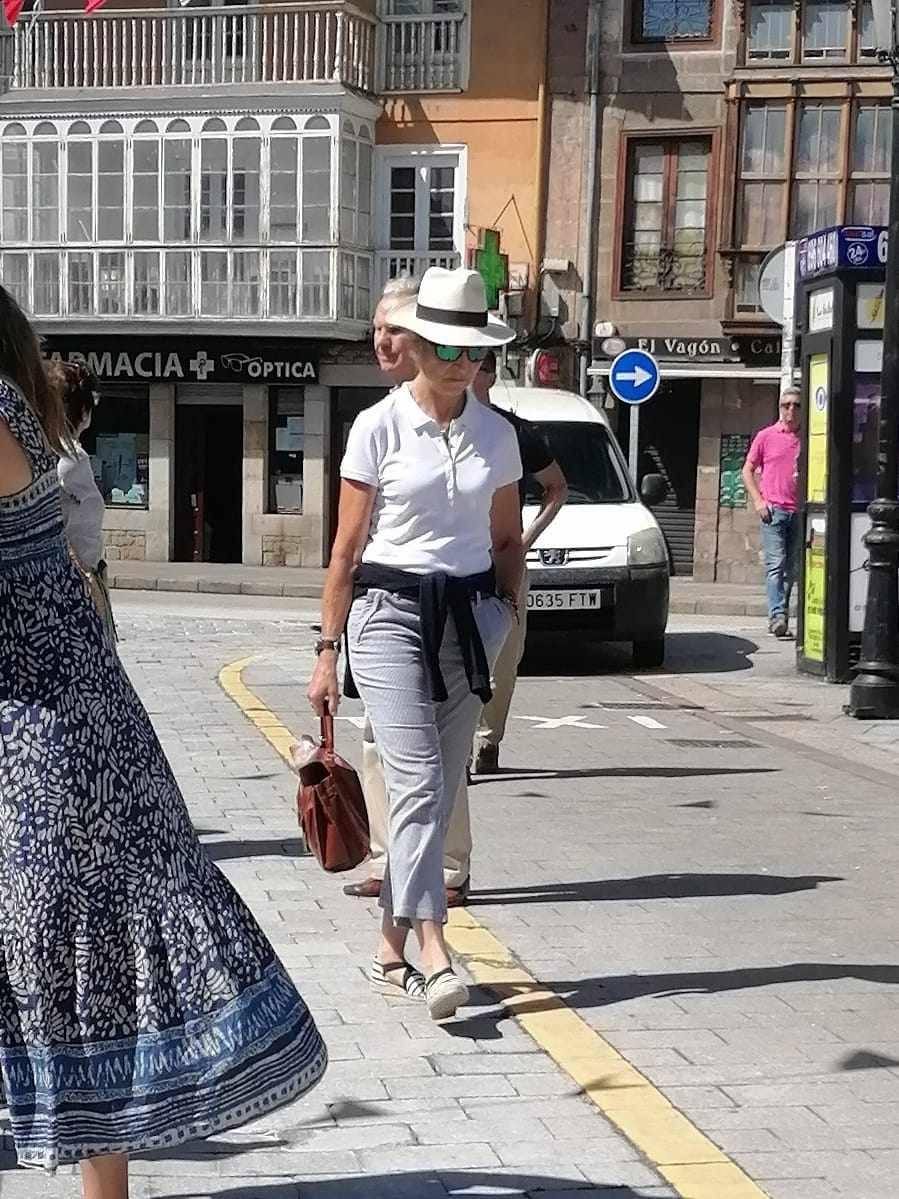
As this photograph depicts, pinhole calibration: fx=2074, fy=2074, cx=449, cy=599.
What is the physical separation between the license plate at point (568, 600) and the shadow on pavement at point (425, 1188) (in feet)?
34.5

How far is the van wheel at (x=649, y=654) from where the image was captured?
1541 centimetres

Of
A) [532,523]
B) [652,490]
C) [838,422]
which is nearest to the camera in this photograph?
[532,523]

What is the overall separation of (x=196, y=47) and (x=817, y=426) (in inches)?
848

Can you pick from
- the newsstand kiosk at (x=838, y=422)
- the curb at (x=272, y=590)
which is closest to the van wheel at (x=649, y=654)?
the newsstand kiosk at (x=838, y=422)

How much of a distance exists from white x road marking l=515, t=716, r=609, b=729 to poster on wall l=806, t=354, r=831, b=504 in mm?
2898

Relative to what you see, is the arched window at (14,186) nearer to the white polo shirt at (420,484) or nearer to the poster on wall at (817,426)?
the poster on wall at (817,426)

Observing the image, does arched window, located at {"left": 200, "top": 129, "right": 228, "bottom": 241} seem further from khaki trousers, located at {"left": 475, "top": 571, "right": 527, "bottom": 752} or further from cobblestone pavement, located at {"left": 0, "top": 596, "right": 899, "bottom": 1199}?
khaki trousers, located at {"left": 475, "top": 571, "right": 527, "bottom": 752}

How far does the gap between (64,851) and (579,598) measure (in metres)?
11.4

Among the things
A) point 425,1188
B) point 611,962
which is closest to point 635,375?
point 611,962

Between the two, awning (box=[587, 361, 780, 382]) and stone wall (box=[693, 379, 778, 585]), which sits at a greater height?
awning (box=[587, 361, 780, 382])

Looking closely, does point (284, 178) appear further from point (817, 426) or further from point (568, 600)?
point (817, 426)

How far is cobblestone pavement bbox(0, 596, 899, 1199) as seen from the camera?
4246 mm

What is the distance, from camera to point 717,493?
30.7 meters

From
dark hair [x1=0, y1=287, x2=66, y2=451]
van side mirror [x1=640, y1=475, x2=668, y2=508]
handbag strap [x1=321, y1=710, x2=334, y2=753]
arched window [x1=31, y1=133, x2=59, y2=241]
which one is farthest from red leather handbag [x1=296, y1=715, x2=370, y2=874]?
arched window [x1=31, y1=133, x2=59, y2=241]
